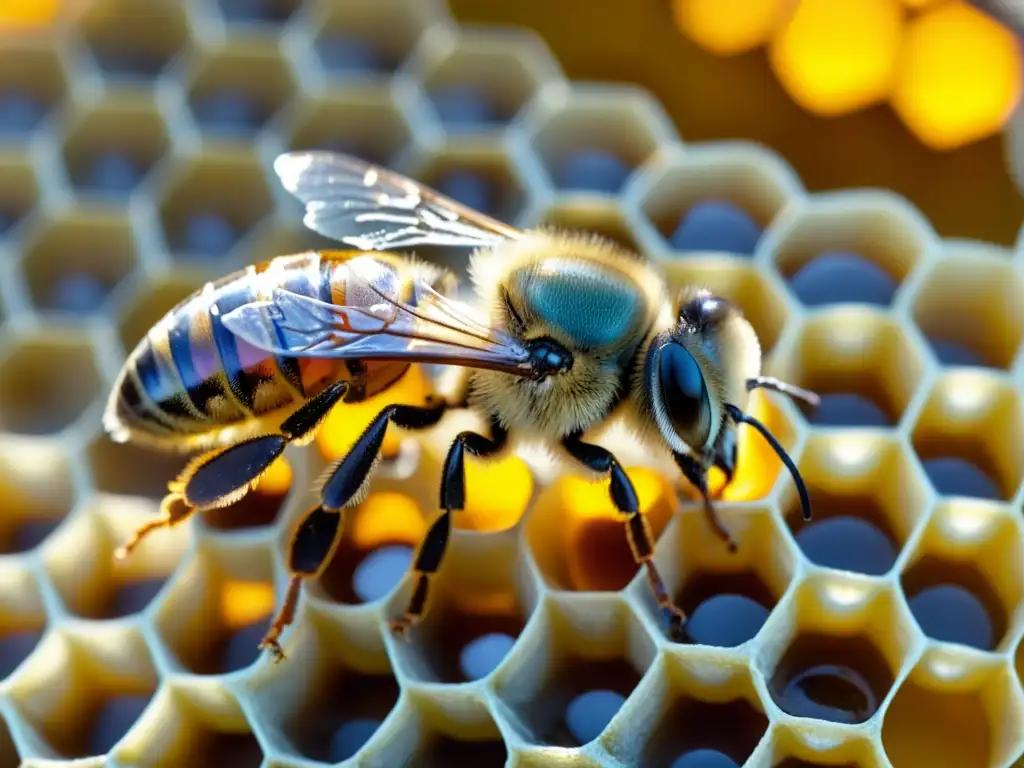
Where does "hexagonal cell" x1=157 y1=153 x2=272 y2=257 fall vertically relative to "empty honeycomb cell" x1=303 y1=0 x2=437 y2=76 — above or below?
below

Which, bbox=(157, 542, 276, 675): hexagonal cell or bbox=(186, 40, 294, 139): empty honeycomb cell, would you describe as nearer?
bbox=(157, 542, 276, 675): hexagonal cell

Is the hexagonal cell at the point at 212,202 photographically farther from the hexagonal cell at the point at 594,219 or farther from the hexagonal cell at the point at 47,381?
the hexagonal cell at the point at 594,219

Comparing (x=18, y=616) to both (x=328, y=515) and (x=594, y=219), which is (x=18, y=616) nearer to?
(x=328, y=515)

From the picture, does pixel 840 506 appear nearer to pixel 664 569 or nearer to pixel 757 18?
pixel 664 569

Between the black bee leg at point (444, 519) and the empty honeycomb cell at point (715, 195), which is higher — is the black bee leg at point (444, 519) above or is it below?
below

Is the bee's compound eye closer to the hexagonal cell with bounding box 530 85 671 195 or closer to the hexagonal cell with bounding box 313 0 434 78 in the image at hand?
the hexagonal cell with bounding box 530 85 671 195

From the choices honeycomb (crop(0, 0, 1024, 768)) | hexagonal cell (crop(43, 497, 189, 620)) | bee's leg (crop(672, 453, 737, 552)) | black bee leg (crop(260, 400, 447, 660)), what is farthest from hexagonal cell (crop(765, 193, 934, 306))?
hexagonal cell (crop(43, 497, 189, 620))

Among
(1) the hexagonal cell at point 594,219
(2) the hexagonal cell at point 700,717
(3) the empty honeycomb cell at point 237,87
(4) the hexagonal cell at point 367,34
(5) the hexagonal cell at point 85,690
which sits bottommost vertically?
(5) the hexagonal cell at point 85,690

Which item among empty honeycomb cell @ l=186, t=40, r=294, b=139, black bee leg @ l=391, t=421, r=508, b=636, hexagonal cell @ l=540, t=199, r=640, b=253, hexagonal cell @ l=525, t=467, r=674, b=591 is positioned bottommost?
hexagonal cell @ l=525, t=467, r=674, b=591

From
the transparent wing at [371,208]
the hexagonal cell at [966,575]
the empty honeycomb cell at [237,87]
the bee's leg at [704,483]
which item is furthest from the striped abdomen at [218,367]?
the hexagonal cell at [966,575]
